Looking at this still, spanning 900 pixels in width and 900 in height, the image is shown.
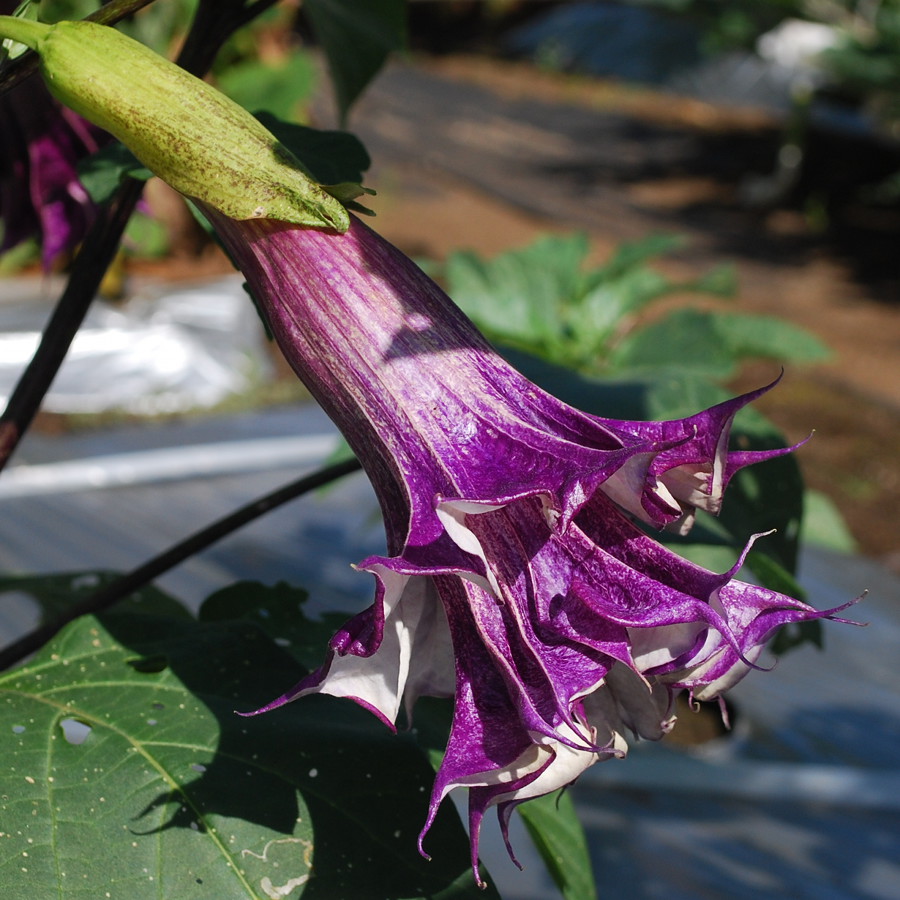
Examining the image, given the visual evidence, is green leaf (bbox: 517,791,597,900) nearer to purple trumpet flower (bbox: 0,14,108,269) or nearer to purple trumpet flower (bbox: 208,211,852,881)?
purple trumpet flower (bbox: 208,211,852,881)

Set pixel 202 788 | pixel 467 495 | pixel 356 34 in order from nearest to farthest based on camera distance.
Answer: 1. pixel 467 495
2. pixel 202 788
3. pixel 356 34

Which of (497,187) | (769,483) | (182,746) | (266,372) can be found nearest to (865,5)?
(497,187)

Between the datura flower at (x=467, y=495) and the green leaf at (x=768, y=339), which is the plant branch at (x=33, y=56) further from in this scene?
the green leaf at (x=768, y=339)

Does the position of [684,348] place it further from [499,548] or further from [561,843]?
[499,548]

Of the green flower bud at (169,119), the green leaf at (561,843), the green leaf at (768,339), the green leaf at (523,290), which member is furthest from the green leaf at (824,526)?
the green flower bud at (169,119)

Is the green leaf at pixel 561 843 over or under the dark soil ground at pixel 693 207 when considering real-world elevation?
over

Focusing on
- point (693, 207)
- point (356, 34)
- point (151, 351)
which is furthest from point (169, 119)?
point (693, 207)
